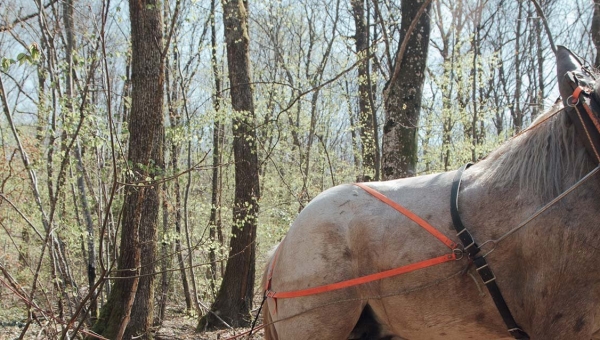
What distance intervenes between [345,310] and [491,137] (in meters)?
12.7

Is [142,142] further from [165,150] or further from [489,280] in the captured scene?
[489,280]

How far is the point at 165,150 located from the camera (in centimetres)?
717

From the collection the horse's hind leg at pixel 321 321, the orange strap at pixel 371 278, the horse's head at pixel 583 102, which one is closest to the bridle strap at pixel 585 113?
the horse's head at pixel 583 102

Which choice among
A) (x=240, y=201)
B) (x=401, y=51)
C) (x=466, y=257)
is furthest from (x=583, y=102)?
(x=240, y=201)

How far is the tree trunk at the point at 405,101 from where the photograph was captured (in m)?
5.58

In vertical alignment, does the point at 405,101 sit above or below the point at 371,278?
above

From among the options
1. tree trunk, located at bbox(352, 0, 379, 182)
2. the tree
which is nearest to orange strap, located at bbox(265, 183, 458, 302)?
the tree

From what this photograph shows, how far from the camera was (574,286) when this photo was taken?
2.18 meters

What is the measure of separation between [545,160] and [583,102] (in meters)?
0.33

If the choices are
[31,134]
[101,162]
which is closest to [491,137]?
[101,162]

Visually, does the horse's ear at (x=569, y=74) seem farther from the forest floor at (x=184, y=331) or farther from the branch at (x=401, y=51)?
the forest floor at (x=184, y=331)

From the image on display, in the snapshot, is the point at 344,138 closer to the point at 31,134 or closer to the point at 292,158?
the point at 292,158

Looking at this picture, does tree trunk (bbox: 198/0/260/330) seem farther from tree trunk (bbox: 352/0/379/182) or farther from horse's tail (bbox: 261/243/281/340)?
horse's tail (bbox: 261/243/281/340)

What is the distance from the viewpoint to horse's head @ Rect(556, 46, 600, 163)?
7.23 ft
